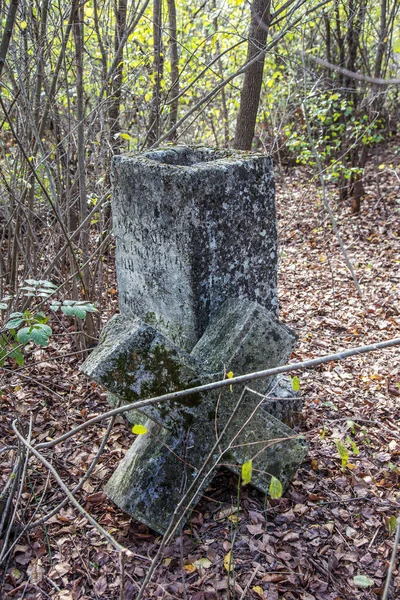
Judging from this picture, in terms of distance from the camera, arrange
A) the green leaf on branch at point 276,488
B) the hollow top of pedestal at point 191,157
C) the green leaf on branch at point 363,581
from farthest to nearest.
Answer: the hollow top of pedestal at point 191,157, the green leaf on branch at point 363,581, the green leaf on branch at point 276,488

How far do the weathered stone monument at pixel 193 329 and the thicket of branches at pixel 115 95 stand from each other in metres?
0.73

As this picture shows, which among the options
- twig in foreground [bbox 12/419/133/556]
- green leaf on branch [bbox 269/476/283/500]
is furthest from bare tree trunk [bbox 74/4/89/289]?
green leaf on branch [bbox 269/476/283/500]

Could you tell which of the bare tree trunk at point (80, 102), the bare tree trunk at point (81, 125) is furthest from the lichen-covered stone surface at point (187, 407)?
the bare tree trunk at point (80, 102)

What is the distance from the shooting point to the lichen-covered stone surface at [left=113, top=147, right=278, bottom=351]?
98.0 inches

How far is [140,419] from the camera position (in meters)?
2.90

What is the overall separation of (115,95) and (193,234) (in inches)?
131

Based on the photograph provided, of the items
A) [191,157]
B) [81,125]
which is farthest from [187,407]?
[81,125]

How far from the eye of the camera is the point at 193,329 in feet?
8.69

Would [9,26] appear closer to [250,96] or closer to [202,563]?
[202,563]

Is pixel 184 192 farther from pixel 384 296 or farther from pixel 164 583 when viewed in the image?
pixel 384 296

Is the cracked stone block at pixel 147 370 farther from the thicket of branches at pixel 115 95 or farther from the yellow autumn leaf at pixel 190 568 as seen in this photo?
the thicket of branches at pixel 115 95

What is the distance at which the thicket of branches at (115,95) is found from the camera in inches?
147

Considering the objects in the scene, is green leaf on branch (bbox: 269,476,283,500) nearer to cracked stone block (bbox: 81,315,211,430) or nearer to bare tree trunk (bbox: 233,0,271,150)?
cracked stone block (bbox: 81,315,211,430)

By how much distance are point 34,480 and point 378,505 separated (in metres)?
1.80
